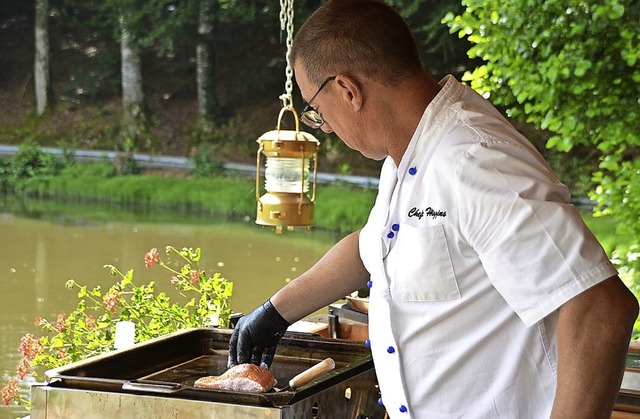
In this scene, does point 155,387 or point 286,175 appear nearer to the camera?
point 155,387

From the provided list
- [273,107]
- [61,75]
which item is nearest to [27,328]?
[273,107]

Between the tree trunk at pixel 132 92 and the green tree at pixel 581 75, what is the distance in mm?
12079

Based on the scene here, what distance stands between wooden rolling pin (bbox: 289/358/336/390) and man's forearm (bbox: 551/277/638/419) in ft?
1.57

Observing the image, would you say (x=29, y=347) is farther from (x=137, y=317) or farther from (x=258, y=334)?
(x=258, y=334)

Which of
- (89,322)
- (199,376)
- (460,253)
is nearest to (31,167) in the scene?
(89,322)

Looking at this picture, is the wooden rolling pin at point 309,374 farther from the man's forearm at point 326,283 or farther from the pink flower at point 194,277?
the pink flower at point 194,277

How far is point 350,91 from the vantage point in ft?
4.64

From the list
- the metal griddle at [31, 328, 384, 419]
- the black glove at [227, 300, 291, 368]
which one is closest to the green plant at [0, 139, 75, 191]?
the metal griddle at [31, 328, 384, 419]

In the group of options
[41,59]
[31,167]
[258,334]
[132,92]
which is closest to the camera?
[258,334]

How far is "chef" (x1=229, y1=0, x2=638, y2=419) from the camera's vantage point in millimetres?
1231

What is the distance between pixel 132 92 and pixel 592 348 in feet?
50.1

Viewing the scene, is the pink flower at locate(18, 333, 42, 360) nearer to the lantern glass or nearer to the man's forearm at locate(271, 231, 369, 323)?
the lantern glass

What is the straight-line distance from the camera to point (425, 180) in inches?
54.4

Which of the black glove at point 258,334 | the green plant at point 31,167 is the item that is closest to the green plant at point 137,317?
the black glove at point 258,334
